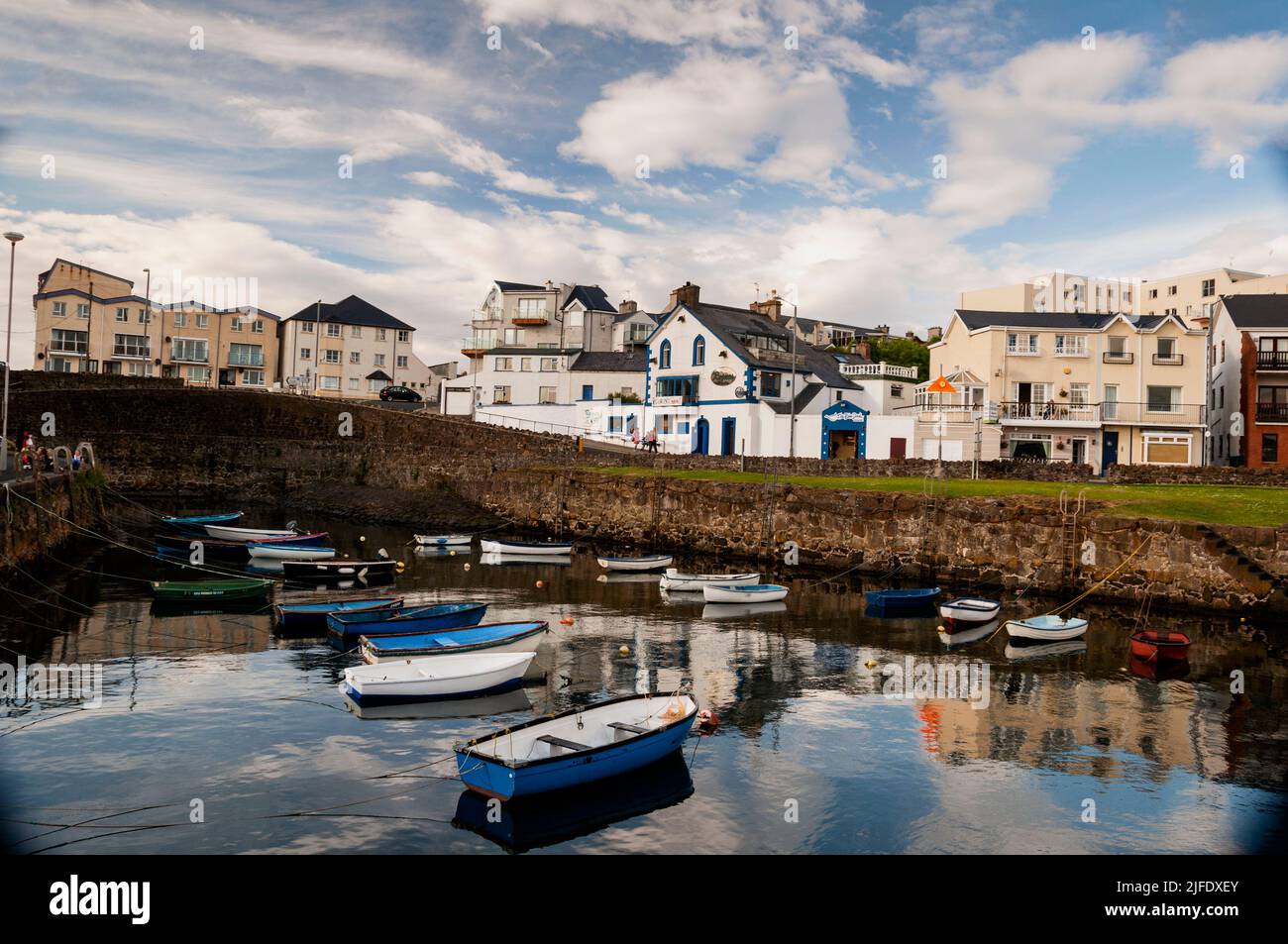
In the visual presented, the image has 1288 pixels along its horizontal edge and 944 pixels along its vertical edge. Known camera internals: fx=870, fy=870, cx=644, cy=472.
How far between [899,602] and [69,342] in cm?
9961

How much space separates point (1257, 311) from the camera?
A: 217 feet

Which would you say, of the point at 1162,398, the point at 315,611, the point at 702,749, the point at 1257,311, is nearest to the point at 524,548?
the point at 315,611

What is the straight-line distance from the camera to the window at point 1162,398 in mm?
62844

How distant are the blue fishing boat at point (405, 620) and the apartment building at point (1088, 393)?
41341mm

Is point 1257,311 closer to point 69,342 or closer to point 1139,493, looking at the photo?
point 1139,493

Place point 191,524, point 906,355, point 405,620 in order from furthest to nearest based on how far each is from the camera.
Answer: point 906,355 < point 191,524 < point 405,620

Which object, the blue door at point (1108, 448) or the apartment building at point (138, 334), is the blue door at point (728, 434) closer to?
the blue door at point (1108, 448)

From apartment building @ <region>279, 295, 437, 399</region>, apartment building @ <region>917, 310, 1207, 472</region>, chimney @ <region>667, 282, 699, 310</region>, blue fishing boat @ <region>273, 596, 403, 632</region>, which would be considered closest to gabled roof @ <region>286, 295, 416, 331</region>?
apartment building @ <region>279, 295, 437, 399</region>

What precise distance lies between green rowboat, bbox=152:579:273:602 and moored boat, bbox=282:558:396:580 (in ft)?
18.1

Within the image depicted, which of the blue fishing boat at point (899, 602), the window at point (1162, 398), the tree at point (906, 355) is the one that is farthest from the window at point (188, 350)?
the window at point (1162, 398)

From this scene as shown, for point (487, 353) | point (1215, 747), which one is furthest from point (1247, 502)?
point (487, 353)
